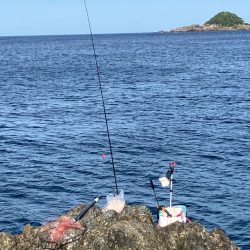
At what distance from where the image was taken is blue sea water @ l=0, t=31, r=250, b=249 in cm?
2845

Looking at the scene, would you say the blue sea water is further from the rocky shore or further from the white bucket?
the rocky shore

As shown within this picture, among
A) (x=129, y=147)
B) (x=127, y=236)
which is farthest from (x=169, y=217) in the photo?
(x=129, y=147)

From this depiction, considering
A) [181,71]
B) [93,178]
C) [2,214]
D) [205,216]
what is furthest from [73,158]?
[181,71]

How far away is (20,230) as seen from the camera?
2506 centimetres

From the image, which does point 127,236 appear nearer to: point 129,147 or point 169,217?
point 169,217

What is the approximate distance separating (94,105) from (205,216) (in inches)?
1375

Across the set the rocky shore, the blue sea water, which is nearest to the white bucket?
the rocky shore

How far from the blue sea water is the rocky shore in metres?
8.42

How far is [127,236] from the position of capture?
13.8m

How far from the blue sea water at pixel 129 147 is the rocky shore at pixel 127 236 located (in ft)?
27.6

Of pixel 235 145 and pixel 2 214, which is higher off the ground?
pixel 2 214

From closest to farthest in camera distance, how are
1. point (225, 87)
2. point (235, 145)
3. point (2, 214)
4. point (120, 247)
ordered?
point (120, 247) → point (2, 214) → point (235, 145) → point (225, 87)

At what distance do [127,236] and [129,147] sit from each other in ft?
84.7

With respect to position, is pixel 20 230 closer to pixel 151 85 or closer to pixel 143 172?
pixel 143 172
